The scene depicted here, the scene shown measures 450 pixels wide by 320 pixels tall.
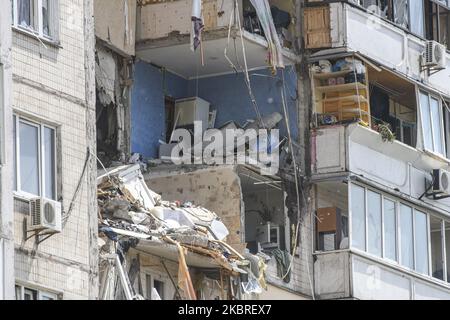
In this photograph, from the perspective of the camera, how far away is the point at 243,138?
136 feet

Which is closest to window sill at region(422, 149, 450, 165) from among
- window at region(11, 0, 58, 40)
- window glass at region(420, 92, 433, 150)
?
window glass at region(420, 92, 433, 150)

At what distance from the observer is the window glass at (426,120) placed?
44.1 meters

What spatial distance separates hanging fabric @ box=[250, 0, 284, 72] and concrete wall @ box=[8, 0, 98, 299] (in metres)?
6.93

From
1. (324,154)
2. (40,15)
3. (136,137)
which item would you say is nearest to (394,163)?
(324,154)

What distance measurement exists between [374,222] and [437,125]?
3.18 metres

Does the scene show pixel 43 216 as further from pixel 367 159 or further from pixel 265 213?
pixel 367 159

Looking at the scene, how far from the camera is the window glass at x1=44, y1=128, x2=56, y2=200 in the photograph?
33.4m

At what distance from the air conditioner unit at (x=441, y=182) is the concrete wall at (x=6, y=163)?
12962 mm

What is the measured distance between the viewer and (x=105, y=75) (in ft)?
133

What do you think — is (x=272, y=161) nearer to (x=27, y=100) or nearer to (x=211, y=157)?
(x=211, y=157)

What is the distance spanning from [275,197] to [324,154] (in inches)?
42.2

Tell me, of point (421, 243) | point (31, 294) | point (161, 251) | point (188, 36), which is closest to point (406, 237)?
point (421, 243)

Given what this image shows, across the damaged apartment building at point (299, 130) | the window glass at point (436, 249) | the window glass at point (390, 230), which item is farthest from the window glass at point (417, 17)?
the window glass at point (390, 230)

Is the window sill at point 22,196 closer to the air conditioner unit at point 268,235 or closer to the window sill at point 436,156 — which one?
the air conditioner unit at point 268,235
